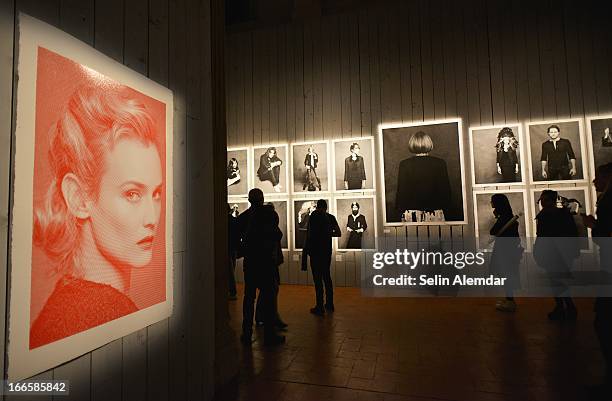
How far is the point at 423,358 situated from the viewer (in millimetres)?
3445

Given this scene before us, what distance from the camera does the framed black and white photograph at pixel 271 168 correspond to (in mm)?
7668

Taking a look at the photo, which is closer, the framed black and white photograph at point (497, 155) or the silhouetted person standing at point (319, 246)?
the silhouetted person standing at point (319, 246)

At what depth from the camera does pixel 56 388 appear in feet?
4.73

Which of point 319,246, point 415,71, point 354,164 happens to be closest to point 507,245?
point 319,246

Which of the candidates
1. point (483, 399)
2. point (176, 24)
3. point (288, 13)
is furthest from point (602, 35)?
point (176, 24)

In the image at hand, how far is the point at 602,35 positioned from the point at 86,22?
8306 mm

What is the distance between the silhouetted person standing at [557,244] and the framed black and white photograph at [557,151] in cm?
120

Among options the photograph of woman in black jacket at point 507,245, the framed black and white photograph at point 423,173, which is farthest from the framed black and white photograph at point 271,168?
the photograph of woman in black jacket at point 507,245

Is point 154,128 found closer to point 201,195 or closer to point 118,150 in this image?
point 118,150

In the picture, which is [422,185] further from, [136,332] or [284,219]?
[136,332]

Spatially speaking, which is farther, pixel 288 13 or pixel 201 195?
pixel 288 13

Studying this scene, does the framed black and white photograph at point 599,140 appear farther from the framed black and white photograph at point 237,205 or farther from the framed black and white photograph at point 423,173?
the framed black and white photograph at point 237,205

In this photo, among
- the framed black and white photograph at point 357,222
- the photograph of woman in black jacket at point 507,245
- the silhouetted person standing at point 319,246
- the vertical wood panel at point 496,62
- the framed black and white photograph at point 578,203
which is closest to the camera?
the silhouetted person standing at point 319,246

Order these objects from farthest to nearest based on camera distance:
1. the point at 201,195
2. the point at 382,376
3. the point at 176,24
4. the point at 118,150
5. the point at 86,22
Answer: the point at 382,376 → the point at 201,195 → the point at 176,24 → the point at 118,150 → the point at 86,22
